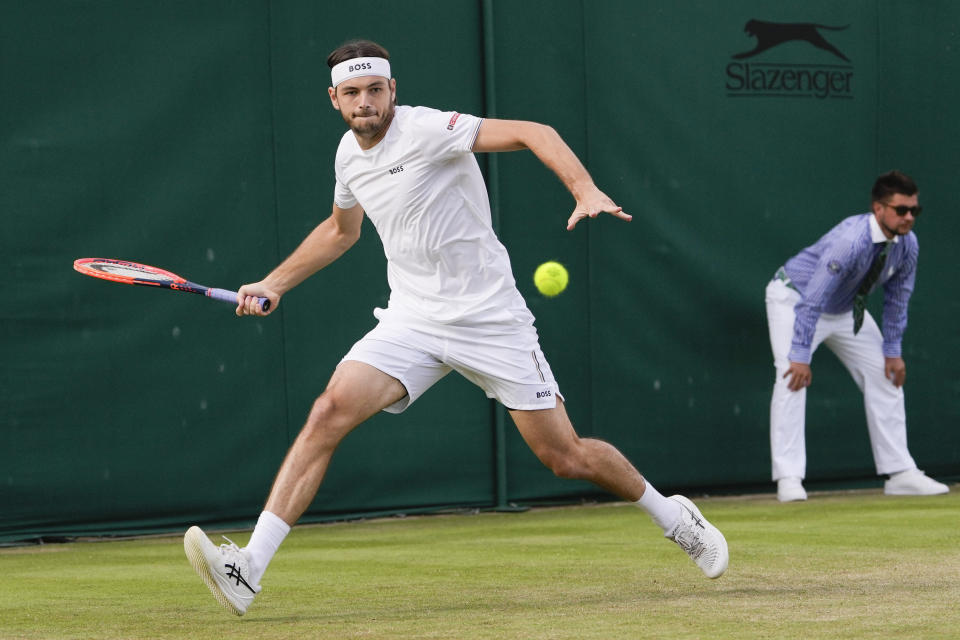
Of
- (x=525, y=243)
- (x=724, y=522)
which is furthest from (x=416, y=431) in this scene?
(x=724, y=522)

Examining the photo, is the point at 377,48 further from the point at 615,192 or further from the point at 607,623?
the point at 615,192

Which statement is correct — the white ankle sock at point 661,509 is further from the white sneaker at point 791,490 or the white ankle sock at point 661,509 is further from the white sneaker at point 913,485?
the white sneaker at point 913,485

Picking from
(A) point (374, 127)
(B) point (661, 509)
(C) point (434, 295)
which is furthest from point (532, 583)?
(A) point (374, 127)

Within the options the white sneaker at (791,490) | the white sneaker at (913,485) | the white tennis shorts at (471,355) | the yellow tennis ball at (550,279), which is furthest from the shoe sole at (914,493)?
the white tennis shorts at (471,355)

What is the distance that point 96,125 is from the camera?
293 inches

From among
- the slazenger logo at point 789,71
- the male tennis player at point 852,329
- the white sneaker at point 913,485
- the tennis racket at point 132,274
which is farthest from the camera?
the slazenger logo at point 789,71

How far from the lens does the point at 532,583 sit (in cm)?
533

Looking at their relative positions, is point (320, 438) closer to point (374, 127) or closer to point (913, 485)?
point (374, 127)

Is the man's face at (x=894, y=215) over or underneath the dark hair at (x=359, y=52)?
underneath

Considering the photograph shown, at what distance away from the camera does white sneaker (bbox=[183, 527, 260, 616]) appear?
427 cm

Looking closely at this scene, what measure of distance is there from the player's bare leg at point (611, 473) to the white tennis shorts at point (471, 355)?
7 cm

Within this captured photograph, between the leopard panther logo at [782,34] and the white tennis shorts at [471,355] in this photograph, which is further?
the leopard panther logo at [782,34]

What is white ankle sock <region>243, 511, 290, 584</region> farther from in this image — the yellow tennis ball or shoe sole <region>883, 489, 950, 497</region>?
shoe sole <region>883, 489, 950, 497</region>

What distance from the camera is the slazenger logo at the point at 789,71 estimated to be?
900 centimetres
